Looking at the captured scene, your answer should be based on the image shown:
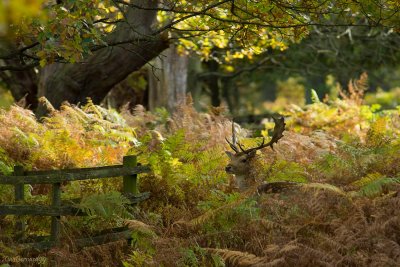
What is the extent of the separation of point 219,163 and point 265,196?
177cm

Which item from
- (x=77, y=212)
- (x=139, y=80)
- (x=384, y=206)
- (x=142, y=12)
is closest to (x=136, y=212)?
(x=77, y=212)

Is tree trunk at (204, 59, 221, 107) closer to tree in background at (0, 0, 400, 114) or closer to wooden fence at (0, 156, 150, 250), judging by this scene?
tree in background at (0, 0, 400, 114)

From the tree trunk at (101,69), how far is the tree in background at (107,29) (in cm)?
2

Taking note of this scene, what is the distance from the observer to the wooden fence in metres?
6.40

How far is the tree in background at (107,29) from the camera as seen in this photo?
19.4 ft

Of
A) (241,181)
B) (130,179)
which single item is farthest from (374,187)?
(130,179)

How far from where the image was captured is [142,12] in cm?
1036

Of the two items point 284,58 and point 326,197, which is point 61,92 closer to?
point 326,197

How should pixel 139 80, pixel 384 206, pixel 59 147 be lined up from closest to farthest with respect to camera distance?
pixel 384 206 < pixel 59 147 < pixel 139 80

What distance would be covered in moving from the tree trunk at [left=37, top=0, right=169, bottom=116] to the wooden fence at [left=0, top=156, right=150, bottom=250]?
360 centimetres

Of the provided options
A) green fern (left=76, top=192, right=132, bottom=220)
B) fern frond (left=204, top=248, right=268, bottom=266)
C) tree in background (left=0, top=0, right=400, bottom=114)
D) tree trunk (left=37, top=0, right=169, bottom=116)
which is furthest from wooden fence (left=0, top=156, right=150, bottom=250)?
tree trunk (left=37, top=0, right=169, bottom=116)

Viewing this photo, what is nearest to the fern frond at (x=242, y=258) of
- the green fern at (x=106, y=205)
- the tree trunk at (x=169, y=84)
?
the green fern at (x=106, y=205)

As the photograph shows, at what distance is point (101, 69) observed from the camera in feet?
37.1

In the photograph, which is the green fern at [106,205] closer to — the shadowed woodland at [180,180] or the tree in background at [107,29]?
the shadowed woodland at [180,180]
